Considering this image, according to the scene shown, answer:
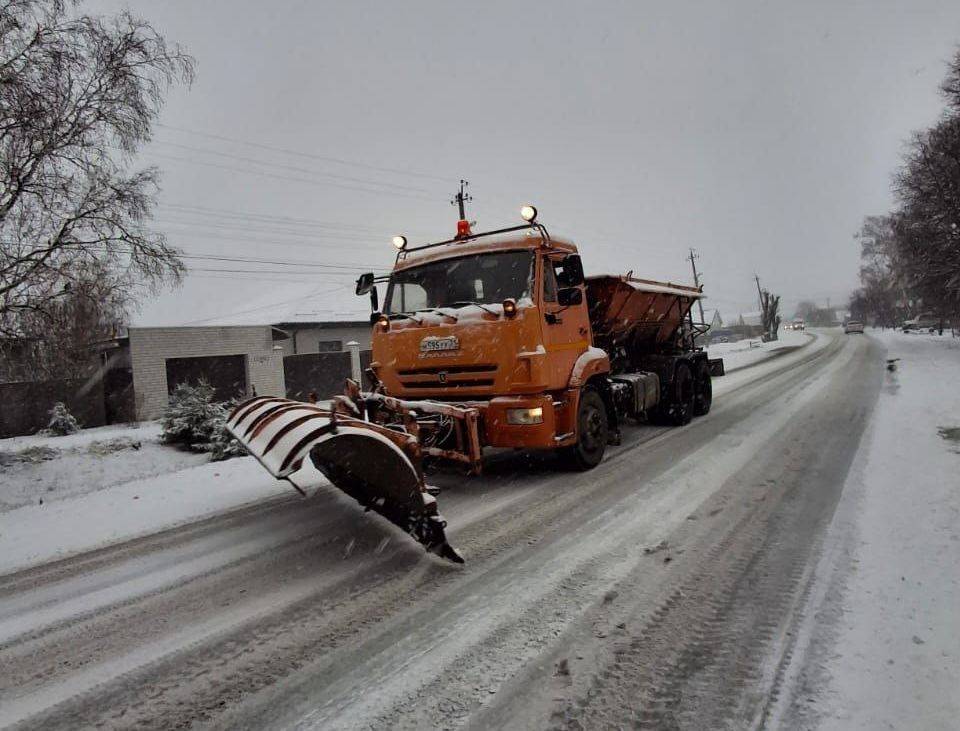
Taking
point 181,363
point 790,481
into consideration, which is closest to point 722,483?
point 790,481

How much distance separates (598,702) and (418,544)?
7.24 ft

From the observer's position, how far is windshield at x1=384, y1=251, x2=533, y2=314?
6188mm

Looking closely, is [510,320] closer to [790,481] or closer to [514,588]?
[514,588]

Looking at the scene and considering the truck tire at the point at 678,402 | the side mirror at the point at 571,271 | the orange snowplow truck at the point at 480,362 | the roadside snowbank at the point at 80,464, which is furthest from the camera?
the roadside snowbank at the point at 80,464

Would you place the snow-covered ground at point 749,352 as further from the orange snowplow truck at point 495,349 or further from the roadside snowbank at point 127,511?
the roadside snowbank at point 127,511

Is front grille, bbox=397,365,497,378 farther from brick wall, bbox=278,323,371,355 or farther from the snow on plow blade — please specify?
brick wall, bbox=278,323,371,355

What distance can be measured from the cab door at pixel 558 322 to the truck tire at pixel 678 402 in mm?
3792

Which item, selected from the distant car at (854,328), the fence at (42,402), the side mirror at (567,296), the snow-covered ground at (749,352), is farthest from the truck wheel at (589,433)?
the distant car at (854,328)

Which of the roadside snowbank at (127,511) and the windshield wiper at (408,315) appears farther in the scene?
the windshield wiper at (408,315)

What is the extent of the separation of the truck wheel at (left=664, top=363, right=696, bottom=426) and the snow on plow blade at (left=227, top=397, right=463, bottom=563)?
667cm

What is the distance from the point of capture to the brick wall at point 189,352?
1998 centimetres

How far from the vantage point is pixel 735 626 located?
2.98 m

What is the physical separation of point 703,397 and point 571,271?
246 inches

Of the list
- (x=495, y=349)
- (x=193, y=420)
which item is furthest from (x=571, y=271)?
(x=193, y=420)
